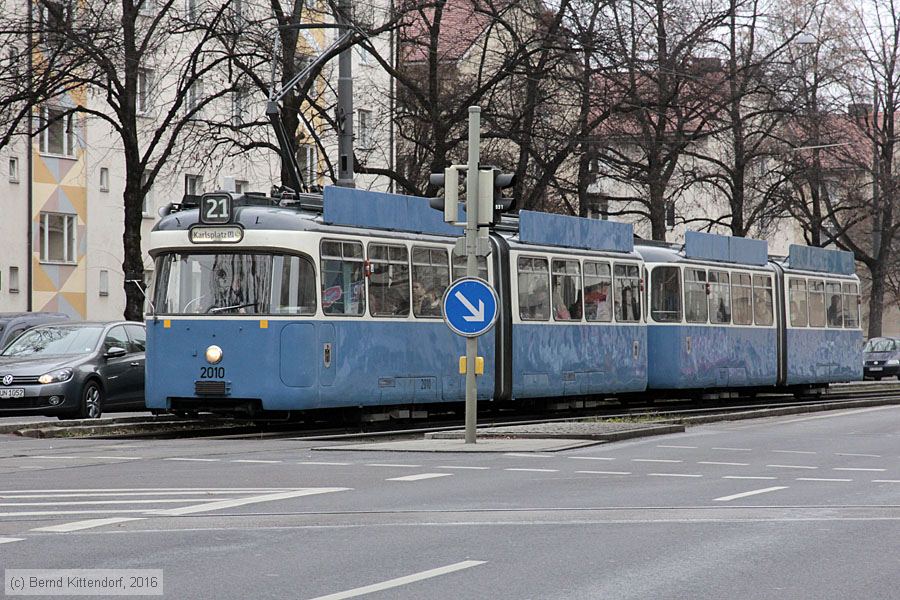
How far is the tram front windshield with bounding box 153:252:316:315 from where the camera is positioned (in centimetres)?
2066

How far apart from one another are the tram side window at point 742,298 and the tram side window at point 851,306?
5873 millimetres

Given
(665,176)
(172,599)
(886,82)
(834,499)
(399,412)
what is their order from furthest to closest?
(886,82)
(665,176)
(399,412)
(834,499)
(172,599)

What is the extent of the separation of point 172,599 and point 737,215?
40524 millimetres

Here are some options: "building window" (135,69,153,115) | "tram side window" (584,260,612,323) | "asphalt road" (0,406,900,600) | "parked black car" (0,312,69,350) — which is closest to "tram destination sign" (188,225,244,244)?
"asphalt road" (0,406,900,600)

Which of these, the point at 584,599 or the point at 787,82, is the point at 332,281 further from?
the point at 787,82

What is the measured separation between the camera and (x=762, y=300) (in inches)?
1362

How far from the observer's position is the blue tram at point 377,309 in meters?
20.7

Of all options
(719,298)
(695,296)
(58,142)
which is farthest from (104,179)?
(695,296)

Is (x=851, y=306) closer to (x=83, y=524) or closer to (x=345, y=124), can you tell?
(x=345, y=124)

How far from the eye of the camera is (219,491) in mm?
12953

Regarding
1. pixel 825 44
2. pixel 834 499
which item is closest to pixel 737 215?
pixel 825 44

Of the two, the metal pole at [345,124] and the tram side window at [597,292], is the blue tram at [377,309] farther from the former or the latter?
the metal pole at [345,124]

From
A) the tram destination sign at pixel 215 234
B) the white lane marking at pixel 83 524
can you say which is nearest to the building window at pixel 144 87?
the tram destination sign at pixel 215 234

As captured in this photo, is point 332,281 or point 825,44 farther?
point 825,44
